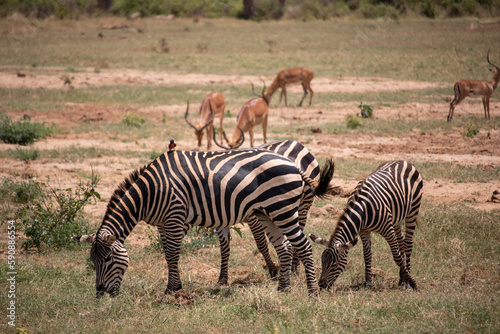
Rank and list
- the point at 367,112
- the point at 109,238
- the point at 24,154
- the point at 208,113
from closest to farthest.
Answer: the point at 109,238, the point at 24,154, the point at 208,113, the point at 367,112

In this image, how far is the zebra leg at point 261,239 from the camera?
6809 millimetres

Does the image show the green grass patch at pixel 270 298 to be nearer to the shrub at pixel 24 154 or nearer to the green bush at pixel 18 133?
the shrub at pixel 24 154

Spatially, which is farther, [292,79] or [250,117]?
[292,79]

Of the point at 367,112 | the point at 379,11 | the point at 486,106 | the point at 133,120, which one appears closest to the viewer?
the point at 133,120

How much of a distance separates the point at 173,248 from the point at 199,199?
64 centimetres

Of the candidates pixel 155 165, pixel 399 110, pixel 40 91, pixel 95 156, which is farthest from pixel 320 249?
pixel 40 91

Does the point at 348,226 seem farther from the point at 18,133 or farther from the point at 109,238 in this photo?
the point at 18,133

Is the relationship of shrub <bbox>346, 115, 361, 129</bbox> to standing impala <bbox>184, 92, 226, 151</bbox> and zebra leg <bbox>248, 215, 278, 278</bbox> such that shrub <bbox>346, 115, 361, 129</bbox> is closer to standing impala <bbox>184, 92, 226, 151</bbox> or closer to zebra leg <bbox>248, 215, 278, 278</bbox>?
standing impala <bbox>184, 92, 226, 151</bbox>

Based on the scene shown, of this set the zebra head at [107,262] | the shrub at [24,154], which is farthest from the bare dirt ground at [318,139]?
the zebra head at [107,262]

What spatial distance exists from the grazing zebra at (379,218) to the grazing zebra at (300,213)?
75 centimetres

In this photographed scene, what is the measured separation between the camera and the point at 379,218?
6.31 meters

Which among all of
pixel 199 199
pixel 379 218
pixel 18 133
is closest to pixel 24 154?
pixel 18 133

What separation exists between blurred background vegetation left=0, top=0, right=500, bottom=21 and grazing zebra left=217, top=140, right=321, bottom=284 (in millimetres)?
30783

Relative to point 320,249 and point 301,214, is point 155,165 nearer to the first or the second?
point 301,214
